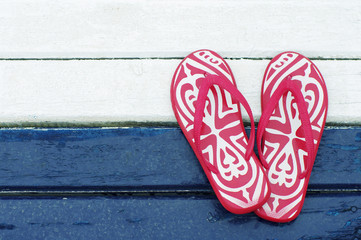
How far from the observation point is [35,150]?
67 cm

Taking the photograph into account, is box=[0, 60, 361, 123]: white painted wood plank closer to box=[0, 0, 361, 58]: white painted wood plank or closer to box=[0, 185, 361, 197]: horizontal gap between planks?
box=[0, 0, 361, 58]: white painted wood plank

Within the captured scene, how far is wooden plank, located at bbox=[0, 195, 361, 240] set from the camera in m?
0.65

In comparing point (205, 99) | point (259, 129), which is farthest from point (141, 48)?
point (259, 129)

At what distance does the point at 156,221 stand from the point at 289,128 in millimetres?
405

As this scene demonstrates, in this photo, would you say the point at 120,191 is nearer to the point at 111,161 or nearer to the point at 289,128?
the point at 111,161

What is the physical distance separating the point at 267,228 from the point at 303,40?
503 mm

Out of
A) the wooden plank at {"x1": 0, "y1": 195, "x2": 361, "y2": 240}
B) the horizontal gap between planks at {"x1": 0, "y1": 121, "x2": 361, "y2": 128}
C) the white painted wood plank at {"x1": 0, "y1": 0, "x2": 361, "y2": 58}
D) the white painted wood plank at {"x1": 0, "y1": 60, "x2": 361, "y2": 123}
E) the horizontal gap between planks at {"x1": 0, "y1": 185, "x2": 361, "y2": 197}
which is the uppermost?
the white painted wood plank at {"x1": 0, "y1": 0, "x2": 361, "y2": 58}

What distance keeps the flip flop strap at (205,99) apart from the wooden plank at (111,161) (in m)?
0.05

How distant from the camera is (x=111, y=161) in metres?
0.67

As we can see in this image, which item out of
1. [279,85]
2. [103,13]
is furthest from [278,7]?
Answer: [103,13]

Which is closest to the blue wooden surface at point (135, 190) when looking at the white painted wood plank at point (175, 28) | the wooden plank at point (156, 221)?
the wooden plank at point (156, 221)

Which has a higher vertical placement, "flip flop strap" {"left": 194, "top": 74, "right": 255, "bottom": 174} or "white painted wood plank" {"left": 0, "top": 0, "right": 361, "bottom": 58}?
"white painted wood plank" {"left": 0, "top": 0, "right": 361, "bottom": 58}

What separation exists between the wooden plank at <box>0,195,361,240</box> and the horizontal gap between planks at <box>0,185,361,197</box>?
18mm

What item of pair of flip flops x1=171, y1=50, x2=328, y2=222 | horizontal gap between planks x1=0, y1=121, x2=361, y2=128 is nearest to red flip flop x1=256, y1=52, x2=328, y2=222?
pair of flip flops x1=171, y1=50, x2=328, y2=222
